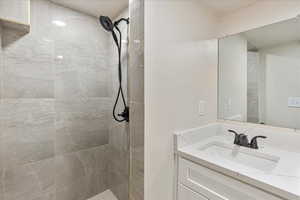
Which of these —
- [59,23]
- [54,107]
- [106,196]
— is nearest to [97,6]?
[59,23]

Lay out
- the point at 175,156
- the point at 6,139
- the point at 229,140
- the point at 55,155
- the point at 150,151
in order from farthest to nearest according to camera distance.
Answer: the point at 55,155
the point at 229,140
the point at 6,139
the point at 175,156
the point at 150,151

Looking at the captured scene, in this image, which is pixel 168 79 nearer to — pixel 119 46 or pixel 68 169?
pixel 119 46

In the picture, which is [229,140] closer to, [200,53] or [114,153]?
[200,53]

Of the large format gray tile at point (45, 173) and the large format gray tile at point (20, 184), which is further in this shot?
the large format gray tile at point (45, 173)

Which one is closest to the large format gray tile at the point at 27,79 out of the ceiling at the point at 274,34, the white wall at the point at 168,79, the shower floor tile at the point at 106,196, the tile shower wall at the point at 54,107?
the tile shower wall at the point at 54,107

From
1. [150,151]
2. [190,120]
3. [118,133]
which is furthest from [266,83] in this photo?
[118,133]

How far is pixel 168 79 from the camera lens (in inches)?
43.7

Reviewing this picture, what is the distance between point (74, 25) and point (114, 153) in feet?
4.94

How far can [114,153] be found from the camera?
1902 mm

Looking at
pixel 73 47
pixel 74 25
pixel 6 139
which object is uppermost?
pixel 74 25

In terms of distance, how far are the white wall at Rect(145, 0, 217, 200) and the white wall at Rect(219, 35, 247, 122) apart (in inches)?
12.1

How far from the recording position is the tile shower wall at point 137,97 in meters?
1.04

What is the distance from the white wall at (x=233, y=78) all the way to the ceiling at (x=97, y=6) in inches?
43.5

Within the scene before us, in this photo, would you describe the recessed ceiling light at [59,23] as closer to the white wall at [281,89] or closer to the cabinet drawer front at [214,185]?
the cabinet drawer front at [214,185]
